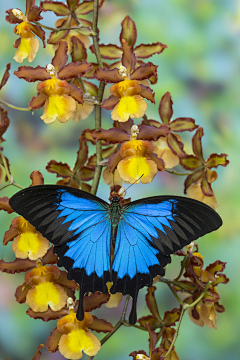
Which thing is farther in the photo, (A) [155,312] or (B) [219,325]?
(B) [219,325]

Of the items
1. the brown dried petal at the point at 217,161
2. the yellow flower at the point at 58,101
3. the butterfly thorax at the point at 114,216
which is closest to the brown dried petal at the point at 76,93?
the yellow flower at the point at 58,101

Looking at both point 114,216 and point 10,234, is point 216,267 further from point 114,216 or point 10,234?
point 10,234

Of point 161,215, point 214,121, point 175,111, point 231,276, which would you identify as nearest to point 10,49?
point 175,111

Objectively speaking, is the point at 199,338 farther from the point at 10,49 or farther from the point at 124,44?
the point at 10,49

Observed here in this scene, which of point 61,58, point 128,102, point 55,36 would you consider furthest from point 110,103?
point 55,36

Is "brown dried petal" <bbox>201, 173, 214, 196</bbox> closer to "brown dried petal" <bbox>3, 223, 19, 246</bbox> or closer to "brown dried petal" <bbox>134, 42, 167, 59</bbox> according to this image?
"brown dried petal" <bbox>134, 42, 167, 59</bbox>

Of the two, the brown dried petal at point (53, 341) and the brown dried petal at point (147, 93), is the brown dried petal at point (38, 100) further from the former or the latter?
the brown dried petal at point (53, 341)
